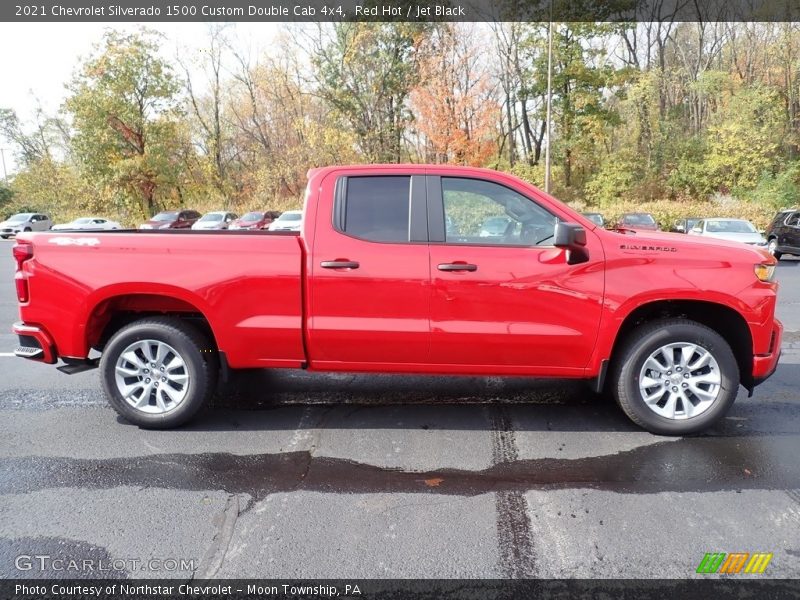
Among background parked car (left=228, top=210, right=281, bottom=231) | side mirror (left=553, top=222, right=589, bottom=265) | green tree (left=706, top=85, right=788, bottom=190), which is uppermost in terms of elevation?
green tree (left=706, top=85, right=788, bottom=190)

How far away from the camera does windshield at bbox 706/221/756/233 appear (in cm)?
1700

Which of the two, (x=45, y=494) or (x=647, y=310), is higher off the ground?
(x=647, y=310)

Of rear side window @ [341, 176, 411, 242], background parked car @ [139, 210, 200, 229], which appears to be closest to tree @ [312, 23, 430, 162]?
background parked car @ [139, 210, 200, 229]

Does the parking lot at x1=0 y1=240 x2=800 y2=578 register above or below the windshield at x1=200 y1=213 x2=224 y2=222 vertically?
below

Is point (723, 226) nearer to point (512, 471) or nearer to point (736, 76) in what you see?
point (512, 471)

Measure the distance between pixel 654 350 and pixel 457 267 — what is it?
1.56m

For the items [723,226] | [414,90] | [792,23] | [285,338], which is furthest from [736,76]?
[285,338]

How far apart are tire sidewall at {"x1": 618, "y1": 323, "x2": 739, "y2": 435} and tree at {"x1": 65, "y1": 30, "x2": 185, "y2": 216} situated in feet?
119

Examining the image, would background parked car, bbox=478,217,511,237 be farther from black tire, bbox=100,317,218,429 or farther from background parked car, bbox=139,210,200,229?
background parked car, bbox=139,210,200,229

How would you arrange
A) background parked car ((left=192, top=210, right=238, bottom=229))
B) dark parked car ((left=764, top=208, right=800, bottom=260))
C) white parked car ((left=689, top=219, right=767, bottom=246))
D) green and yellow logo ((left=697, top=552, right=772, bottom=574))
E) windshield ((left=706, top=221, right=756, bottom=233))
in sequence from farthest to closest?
background parked car ((left=192, top=210, right=238, bottom=229))
windshield ((left=706, top=221, right=756, bottom=233))
dark parked car ((left=764, top=208, right=800, bottom=260))
white parked car ((left=689, top=219, right=767, bottom=246))
green and yellow logo ((left=697, top=552, right=772, bottom=574))

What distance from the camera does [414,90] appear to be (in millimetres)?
31703

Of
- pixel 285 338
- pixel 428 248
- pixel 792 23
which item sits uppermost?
pixel 792 23

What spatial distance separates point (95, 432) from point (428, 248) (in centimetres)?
291

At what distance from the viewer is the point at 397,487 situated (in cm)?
321
